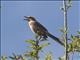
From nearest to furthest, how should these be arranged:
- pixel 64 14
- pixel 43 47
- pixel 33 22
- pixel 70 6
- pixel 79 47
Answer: pixel 64 14 → pixel 70 6 → pixel 79 47 → pixel 43 47 → pixel 33 22

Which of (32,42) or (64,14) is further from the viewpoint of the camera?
(32,42)

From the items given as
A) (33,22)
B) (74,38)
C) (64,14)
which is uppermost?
(64,14)

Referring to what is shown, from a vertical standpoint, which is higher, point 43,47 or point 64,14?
point 64,14

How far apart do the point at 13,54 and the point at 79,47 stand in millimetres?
1294

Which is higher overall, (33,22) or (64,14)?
(64,14)

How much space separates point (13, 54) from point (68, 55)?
123 centimetres

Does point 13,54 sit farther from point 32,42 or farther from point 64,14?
point 64,14

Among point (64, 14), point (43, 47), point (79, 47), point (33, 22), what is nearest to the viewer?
point (64, 14)

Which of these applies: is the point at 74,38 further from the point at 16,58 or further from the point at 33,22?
the point at 33,22

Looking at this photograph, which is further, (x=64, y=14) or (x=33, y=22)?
(x=33, y=22)

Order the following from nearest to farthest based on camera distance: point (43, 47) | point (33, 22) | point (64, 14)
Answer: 1. point (64, 14)
2. point (43, 47)
3. point (33, 22)

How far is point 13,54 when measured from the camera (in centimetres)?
546

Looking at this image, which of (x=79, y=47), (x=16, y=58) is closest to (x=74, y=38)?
(x=79, y=47)

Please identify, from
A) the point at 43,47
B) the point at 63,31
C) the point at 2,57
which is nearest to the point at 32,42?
the point at 43,47
